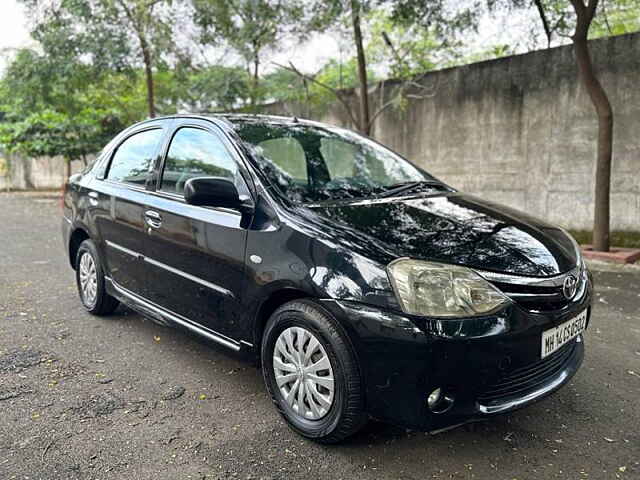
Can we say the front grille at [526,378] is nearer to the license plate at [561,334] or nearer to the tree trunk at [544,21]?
the license plate at [561,334]

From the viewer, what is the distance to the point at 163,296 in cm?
334

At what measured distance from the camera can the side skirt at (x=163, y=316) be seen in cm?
286

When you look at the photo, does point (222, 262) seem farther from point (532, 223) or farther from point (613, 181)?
point (613, 181)

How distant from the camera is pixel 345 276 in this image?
225cm

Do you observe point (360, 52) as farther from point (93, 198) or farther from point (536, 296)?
point (536, 296)

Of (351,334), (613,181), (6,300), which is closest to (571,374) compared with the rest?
(351,334)

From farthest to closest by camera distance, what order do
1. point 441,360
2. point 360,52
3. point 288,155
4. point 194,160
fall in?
point 360,52
point 194,160
point 288,155
point 441,360

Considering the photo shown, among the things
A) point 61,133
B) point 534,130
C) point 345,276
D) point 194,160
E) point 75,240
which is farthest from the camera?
point 61,133

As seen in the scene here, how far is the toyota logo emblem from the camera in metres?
2.41

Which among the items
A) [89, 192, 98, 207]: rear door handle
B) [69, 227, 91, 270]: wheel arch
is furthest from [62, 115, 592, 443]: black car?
[69, 227, 91, 270]: wheel arch

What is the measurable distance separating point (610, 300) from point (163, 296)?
405 centimetres

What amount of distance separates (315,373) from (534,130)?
7.22 metres

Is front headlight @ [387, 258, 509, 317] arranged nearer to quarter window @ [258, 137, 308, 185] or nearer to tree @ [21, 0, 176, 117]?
quarter window @ [258, 137, 308, 185]

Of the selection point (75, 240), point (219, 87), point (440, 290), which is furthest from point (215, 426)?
point (219, 87)
